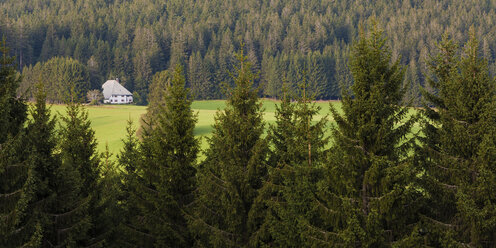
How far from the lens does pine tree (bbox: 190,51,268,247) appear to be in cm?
1902

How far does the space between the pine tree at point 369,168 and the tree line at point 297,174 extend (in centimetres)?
5

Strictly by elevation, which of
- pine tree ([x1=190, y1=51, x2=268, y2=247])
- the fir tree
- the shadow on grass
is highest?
the fir tree

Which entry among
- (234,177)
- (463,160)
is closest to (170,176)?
(234,177)

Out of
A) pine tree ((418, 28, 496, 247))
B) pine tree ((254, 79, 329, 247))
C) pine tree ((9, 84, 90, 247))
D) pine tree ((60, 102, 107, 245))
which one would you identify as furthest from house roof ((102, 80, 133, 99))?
pine tree ((418, 28, 496, 247))

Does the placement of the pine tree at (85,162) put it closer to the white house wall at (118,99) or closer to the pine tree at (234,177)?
the pine tree at (234,177)

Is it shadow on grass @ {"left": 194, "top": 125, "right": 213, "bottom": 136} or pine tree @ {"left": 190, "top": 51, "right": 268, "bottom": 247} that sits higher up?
pine tree @ {"left": 190, "top": 51, "right": 268, "bottom": 247}

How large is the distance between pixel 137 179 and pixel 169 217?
288 centimetres

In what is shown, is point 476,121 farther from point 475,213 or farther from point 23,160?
point 23,160

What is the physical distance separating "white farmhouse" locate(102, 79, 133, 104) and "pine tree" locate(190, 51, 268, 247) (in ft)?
382

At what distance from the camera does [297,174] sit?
59.0 ft

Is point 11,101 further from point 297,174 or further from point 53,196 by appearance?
point 297,174

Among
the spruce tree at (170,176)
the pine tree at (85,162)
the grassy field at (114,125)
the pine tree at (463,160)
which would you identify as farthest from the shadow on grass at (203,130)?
the pine tree at (463,160)

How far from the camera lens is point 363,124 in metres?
15.9

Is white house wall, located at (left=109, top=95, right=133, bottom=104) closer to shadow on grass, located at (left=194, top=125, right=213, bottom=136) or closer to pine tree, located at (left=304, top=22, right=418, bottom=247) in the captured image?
shadow on grass, located at (left=194, top=125, right=213, bottom=136)
